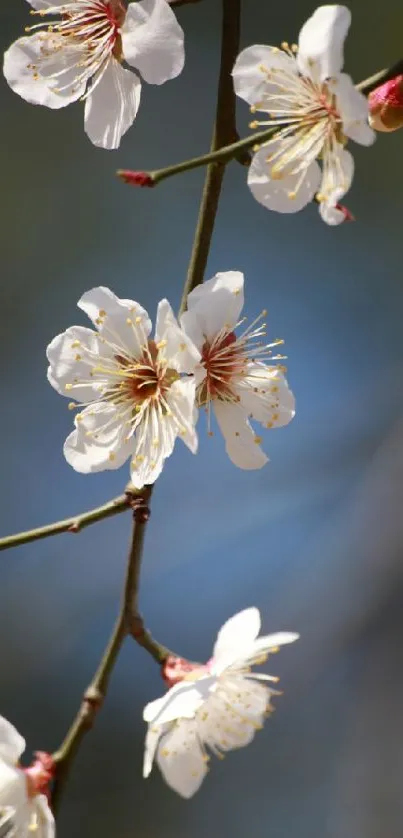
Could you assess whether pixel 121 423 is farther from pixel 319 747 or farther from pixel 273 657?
pixel 319 747

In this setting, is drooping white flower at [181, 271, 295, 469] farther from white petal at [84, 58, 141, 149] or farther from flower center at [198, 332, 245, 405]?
white petal at [84, 58, 141, 149]

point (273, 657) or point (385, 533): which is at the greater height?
point (385, 533)

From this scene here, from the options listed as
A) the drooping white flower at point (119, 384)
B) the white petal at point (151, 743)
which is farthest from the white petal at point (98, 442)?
the white petal at point (151, 743)

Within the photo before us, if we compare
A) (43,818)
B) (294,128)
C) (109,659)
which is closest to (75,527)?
(109,659)

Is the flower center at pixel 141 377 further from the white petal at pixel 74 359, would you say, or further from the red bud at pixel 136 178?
the red bud at pixel 136 178

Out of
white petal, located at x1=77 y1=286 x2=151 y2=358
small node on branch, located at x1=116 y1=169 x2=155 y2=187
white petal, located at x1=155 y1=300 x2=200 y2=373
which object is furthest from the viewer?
white petal, located at x1=77 y1=286 x2=151 y2=358

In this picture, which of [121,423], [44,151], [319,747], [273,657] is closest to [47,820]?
[121,423]

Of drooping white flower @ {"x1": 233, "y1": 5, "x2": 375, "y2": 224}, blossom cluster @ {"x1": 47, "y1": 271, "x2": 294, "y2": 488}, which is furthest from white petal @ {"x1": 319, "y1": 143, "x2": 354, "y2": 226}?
blossom cluster @ {"x1": 47, "y1": 271, "x2": 294, "y2": 488}
